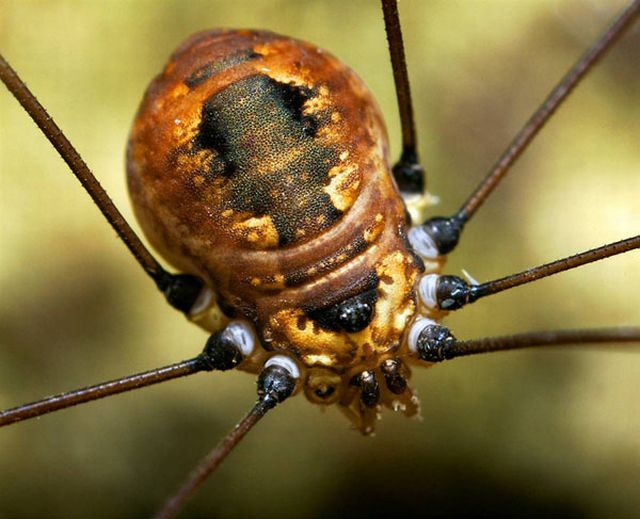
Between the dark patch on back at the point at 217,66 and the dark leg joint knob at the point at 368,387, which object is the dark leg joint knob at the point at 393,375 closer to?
the dark leg joint knob at the point at 368,387

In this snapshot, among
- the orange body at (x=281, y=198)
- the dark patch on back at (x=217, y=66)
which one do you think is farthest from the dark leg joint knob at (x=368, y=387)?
the dark patch on back at (x=217, y=66)

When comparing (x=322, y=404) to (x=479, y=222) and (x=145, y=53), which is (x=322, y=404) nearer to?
(x=479, y=222)

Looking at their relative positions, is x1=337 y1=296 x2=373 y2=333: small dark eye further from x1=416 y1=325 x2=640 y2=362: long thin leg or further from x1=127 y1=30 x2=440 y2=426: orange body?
x1=416 y1=325 x2=640 y2=362: long thin leg

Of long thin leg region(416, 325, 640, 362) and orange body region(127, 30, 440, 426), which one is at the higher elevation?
orange body region(127, 30, 440, 426)

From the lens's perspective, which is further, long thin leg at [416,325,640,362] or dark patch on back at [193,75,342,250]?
dark patch on back at [193,75,342,250]

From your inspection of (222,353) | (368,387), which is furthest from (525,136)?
(222,353)

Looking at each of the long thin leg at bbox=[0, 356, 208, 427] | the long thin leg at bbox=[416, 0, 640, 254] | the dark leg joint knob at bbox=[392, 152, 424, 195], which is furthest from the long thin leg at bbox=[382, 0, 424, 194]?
the long thin leg at bbox=[0, 356, 208, 427]
